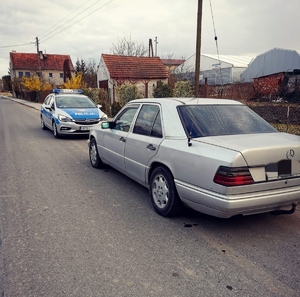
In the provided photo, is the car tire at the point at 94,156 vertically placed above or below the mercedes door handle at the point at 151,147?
below

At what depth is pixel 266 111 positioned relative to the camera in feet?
39.2

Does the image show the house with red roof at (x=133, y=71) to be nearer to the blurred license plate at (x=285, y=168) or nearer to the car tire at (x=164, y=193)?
the car tire at (x=164, y=193)

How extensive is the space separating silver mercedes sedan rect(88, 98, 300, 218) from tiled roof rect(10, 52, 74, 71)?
2809 inches

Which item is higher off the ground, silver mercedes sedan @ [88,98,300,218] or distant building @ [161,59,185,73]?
distant building @ [161,59,185,73]

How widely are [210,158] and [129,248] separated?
129 centimetres

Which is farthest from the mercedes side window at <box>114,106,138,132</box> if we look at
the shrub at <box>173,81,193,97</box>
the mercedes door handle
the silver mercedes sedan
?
the shrub at <box>173,81,193,97</box>

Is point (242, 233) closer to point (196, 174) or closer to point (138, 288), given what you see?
point (196, 174)

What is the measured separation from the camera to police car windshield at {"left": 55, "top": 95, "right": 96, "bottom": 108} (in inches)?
427

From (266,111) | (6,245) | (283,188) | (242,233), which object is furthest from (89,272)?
(266,111)

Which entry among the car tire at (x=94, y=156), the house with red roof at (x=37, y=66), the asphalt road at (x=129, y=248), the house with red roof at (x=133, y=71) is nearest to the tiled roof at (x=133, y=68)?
the house with red roof at (x=133, y=71)

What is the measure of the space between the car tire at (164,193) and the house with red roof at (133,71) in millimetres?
20317

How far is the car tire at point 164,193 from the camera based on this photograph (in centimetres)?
369

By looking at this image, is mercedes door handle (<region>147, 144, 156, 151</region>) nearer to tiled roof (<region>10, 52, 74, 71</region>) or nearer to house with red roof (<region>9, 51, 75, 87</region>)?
house with red roof (<region>9, 51, 75, 87</region>)

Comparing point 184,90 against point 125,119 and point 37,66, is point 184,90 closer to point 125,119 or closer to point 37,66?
point 125,119
